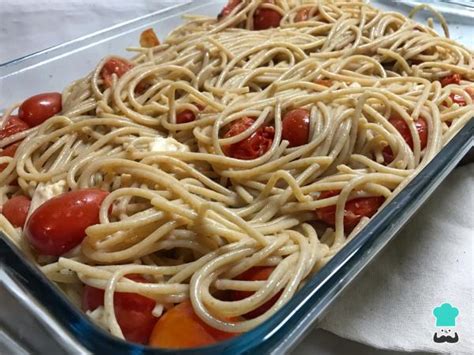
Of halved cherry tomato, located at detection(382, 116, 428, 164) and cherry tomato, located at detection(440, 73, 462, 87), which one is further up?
halved cherry tomato, located at detection(382, 116, 428, 164)

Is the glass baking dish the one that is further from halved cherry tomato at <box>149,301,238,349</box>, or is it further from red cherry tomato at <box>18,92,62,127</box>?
red cherry tomato at <box>18,92,62,127</box>

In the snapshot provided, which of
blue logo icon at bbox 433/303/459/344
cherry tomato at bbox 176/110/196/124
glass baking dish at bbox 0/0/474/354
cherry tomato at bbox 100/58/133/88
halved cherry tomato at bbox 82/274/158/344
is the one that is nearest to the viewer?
glass baking dish at bbox 0/0/474/354

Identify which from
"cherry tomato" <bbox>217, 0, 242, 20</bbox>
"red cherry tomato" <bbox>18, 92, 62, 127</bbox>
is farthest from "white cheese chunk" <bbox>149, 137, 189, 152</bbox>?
"cherry tomato" <bbox>217, 0, 242, 20</bbox>

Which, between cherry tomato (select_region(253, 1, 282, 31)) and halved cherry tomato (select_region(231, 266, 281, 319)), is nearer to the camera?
halved cherry tomato (select_region(231, 266, 281, 319))

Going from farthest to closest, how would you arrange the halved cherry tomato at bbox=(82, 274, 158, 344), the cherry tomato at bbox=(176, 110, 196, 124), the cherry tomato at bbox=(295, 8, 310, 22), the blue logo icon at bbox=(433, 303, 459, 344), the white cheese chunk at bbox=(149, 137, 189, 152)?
the cherry tomato at bbox=(295, 8, 310, 22) → the cherry tomato at bbox=(176, 110, 196, 124) → the white cheese chunk at bbox=(149, 137, 189, 152) → the blue logo icon at bbox=(433, 303, 459, 344) → the halved cherry tomato at bbox=(82, 274, 158, 344)

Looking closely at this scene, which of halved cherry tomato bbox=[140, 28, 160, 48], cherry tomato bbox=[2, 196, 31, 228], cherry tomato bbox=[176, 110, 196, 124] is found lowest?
cherry tomato bbox=[2, 196, 31, 228]

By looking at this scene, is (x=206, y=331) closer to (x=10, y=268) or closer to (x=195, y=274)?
(x=195, y=274)

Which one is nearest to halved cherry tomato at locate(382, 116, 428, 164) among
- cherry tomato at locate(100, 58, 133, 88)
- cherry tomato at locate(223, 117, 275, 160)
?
cherry tomato at locate(223, 117, 275, 160)

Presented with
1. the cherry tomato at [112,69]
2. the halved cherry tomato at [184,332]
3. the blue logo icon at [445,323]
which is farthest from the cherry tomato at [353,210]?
the cherry tomato at [112,69]
